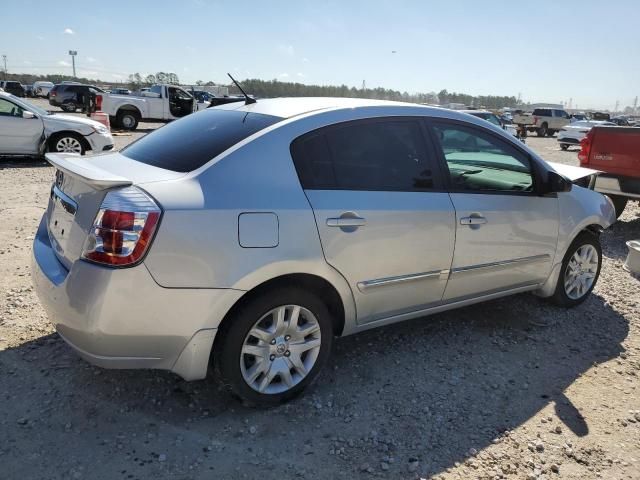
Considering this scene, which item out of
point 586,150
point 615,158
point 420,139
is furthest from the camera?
point 586,150

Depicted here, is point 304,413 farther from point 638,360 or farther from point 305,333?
point 638,360

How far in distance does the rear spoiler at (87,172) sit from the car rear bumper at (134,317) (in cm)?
40

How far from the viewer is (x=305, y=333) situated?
2977 mm

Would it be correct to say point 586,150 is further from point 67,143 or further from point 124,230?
point 67,143

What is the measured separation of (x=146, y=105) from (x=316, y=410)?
22.4 meters

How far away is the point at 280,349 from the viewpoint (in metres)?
2.92

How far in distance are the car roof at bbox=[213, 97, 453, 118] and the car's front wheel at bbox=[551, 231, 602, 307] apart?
191 cm

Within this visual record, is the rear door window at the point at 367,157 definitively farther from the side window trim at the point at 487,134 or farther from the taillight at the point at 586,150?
the taillight at the point at 586,150

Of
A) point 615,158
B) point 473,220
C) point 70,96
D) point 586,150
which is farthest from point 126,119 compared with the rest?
point 473,220

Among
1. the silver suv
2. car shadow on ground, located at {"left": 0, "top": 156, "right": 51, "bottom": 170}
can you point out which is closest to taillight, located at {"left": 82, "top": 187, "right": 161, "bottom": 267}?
the silver suv

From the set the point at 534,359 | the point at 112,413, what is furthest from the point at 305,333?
the point at 534,359

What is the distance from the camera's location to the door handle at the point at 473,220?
348cm

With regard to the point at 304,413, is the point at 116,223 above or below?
above

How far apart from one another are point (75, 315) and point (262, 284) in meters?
0.92
